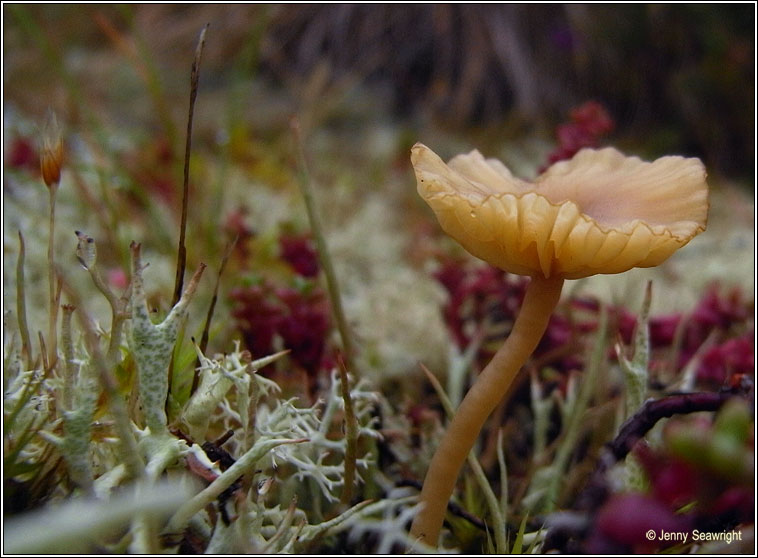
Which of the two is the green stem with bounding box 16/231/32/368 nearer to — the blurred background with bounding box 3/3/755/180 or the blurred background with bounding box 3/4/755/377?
the blurred background with bounding box 3/4/755/377

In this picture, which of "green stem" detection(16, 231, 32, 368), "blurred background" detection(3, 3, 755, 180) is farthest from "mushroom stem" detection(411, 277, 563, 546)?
"blurred background" detection(3, 3, 755, 180)

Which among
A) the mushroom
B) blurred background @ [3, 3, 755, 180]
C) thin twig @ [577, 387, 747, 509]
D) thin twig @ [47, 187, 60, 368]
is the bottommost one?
thin twig @ [577, 387, 747, 509]

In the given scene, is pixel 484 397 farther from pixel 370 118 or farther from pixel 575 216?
pixel 370 118

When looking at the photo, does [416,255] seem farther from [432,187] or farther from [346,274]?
[432,187]

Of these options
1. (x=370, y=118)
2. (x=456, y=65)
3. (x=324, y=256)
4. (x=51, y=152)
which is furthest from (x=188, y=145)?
(x=456, y=65)

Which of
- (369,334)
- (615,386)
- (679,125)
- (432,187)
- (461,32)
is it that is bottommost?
(615,386)

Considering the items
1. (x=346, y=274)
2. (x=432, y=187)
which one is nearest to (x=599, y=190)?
(x=432, y=187)

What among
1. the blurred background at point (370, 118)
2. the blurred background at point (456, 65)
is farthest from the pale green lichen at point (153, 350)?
the blurred background at point (456, 65)

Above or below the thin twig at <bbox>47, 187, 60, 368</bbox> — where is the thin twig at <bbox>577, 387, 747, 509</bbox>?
below
